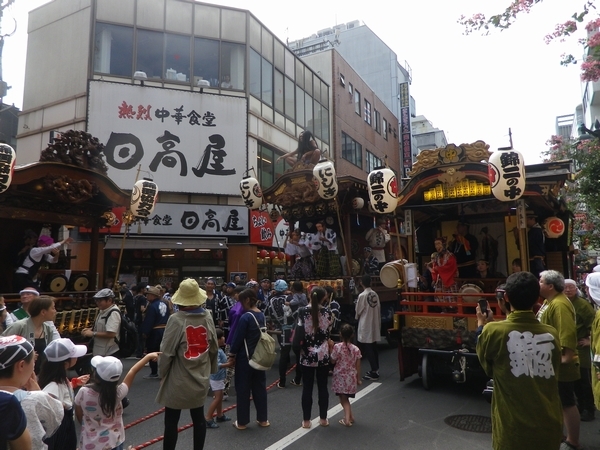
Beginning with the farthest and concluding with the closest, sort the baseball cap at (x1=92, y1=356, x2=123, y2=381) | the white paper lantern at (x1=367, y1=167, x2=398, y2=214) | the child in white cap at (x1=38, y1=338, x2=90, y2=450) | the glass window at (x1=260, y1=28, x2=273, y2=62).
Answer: the glass window at (x1=260, y1=28, x2=273, y2=62), the white paper lantern at (x1=367, y1=167, x2=398, y2=214), the baseball cap at (x1=92, y1=356, x2=123, y2=381), the child in white cap at (x1=38, y1=338, x2=90, y2=450)

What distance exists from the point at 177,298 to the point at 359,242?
9.85 metres

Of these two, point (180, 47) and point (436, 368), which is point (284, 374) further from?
point (180, 47)

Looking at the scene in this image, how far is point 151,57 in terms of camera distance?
2069 centimetres

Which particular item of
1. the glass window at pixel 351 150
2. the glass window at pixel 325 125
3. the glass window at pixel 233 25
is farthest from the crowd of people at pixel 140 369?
the glass window at pixel 351 150

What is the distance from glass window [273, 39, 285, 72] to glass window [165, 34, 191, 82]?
550 cm

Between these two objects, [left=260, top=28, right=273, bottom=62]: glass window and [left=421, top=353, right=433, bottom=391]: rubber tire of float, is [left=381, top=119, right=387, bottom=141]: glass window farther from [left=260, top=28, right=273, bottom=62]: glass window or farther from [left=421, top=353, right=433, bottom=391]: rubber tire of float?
[left=421, top=353, right=433, bottom=391]: rubber tire of float

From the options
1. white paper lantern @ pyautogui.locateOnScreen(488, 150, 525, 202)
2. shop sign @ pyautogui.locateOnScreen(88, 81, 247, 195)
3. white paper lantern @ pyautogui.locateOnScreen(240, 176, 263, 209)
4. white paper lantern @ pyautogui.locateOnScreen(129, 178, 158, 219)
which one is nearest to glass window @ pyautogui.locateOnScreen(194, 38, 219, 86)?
shop sign @ pyautogui.locateOnScreen(88, 81, 247, 195)

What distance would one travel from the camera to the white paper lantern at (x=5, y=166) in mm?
7488

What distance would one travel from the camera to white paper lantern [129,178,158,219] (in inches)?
409

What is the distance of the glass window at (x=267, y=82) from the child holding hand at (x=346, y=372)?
19347 millimetres

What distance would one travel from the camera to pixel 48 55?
20672 mm

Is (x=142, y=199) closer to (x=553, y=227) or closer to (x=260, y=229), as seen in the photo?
(x=553, y=227)

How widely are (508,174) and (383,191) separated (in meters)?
2.55

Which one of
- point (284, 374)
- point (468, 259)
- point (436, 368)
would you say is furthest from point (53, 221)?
point (468, 259)
